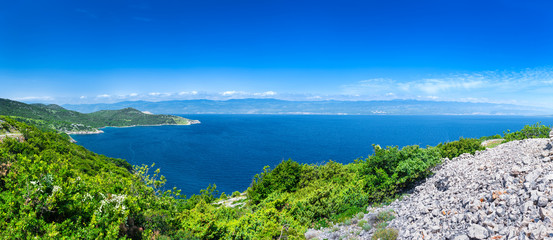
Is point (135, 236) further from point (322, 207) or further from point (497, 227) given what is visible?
point (497, 227)

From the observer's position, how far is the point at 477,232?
36.7ft

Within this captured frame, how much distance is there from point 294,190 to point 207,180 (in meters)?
60.5

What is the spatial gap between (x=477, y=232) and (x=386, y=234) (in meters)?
5.76

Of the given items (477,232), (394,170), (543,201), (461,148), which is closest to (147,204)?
(477,232)

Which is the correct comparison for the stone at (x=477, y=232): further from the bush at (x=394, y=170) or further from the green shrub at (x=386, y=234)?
the bush at (x=394, y=170)

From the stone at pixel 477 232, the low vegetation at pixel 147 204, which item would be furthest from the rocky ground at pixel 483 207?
the low vegetation at pixel 147 204

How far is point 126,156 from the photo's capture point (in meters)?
131

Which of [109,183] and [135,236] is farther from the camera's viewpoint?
[109,183]

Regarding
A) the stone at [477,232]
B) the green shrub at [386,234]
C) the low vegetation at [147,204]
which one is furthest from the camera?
the green shrub at [386,234]

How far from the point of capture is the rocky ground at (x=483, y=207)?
35.2 ft

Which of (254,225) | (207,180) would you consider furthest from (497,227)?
(207,180)

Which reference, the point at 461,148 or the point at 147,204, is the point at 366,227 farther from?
the point at 461,148

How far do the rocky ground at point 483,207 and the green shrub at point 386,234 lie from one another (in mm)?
510

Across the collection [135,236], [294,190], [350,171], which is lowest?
[294,190]
